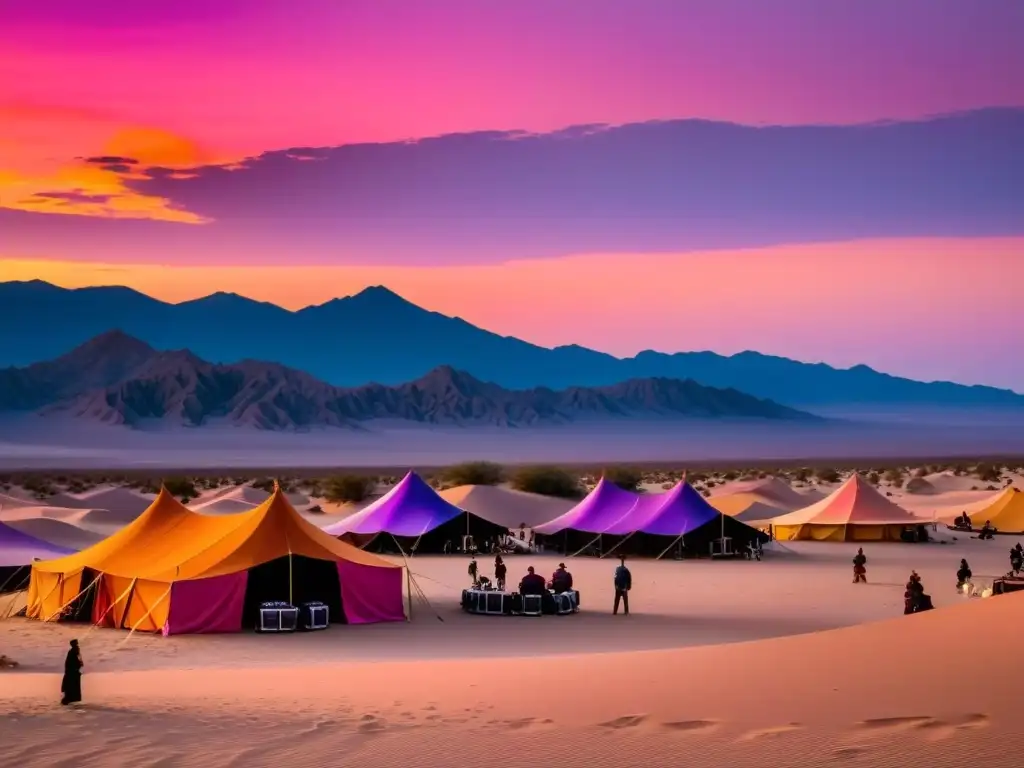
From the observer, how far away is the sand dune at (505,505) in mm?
59594

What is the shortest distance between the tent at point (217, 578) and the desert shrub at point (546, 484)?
43.5m

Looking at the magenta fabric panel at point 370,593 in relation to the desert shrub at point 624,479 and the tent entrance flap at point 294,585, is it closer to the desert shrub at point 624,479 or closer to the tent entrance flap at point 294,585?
the tent entrance flap at point 294,585

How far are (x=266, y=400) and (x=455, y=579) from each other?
160172mm

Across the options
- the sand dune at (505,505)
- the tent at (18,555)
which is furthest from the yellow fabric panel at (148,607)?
the sand dune at (505,505)

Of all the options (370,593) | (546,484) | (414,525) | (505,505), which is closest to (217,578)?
(370,593)

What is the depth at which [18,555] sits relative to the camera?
3431 cm

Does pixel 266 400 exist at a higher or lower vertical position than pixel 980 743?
higher

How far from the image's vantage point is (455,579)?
38.5m

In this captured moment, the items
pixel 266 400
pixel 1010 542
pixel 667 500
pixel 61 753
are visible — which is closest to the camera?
pixel 61 753

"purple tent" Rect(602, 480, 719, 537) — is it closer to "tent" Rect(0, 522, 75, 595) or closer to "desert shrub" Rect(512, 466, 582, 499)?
"tent" Rect(0, 522, 75, 595)

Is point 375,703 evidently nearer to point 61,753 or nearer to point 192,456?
point 61,753

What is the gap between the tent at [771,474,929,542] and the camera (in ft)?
172

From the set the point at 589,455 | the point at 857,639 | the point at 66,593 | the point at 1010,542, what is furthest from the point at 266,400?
the point at 857,639

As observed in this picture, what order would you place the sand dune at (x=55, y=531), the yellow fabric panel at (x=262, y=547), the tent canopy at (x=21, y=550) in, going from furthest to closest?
1. the sand dune at (x=55, y=531)
2. the tent canopy at (x=21, y=550)
3. the yellow fabric panel at (x=262, y=547)
